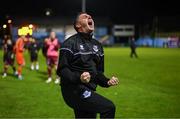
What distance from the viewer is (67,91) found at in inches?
215

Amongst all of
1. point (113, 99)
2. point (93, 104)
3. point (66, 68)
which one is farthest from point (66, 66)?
point (113, 99)

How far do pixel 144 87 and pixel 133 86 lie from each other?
51cm

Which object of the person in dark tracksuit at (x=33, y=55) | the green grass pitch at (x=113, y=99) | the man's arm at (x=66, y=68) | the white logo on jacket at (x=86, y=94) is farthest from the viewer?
the person in dark tracksuit at (x=33, y=55)

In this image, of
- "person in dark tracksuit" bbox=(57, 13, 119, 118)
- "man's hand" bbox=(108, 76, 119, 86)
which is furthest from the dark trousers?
"man's hand" bbox=(108, 76, 119, 86)

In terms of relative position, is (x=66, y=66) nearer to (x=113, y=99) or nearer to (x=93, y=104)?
(x=93, y=104)

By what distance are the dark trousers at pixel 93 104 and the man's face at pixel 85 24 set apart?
857mm

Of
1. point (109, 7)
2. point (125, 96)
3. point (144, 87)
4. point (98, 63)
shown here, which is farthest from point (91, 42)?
point (109, 7)

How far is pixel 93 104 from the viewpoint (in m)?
5.34

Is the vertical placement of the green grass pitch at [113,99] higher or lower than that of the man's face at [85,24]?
lower

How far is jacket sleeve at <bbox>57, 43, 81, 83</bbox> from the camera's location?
529cm

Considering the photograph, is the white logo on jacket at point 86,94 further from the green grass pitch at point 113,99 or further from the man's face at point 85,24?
the green grass pitch at point 113,99

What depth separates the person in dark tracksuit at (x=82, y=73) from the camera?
5332 mm

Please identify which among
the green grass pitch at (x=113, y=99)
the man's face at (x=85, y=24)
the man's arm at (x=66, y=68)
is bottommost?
the green grass pitch at (x=113, y=99)

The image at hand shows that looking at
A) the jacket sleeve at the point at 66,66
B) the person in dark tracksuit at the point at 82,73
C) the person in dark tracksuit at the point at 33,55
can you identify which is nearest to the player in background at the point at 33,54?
the person in dark tracksuit at the point at 33,55
